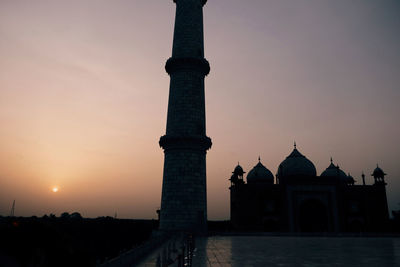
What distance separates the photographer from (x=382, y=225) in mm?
36188

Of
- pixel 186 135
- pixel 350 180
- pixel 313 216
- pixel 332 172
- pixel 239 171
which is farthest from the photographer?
pixel 350 180

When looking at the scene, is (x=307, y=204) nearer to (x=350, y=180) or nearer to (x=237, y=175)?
(x=237, y=175)

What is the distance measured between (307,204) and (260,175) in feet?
25.7

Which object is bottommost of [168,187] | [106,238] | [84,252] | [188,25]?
[106,238]

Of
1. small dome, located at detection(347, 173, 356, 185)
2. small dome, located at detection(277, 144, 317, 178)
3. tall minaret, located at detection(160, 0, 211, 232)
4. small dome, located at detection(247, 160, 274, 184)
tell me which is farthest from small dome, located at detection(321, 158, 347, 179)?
tall minaret, located at detection(160, 0, 211, 232)

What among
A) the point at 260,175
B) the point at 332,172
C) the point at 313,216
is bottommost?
the point at 313,216

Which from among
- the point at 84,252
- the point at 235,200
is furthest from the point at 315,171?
the point at 84,252

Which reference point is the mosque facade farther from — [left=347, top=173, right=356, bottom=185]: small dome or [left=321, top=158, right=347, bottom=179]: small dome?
[left=347, top=173, right=356, bottom=185]: small dome

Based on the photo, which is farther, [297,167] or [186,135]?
[297,167]

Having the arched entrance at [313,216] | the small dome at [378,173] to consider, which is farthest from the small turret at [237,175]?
the small dome at [378,173]

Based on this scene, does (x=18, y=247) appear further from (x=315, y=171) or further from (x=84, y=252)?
(x=315, y=171)

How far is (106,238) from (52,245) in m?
57.0

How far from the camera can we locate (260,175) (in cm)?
4094

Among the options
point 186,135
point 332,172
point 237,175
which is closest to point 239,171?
point 237,175
